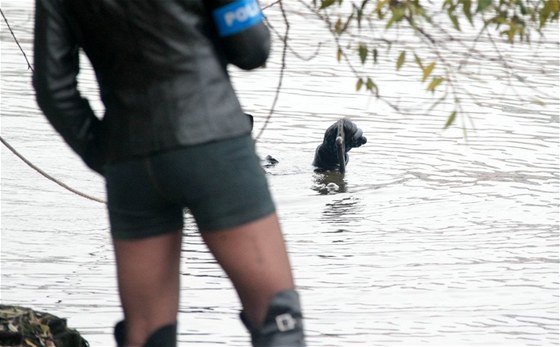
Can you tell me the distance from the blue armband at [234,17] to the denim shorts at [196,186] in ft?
0.93

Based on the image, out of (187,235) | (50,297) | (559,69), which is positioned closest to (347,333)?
(50,297)

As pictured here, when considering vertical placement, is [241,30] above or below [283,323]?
above

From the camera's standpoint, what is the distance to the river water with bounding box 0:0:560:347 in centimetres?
648

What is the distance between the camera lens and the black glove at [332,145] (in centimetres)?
1057

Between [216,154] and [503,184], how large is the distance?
277 inches

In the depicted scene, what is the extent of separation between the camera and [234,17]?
10.9 ft

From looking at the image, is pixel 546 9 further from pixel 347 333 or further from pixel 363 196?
pixel 363 196

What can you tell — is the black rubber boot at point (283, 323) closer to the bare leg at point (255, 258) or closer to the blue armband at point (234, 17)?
the bare leg at point (255, 258)

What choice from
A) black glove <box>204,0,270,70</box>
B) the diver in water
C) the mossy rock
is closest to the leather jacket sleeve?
black glove <box>204,0,270,70</box>

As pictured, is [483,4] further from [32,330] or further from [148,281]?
[32,330]

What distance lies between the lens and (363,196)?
9.84m

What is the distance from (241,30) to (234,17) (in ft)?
0.13

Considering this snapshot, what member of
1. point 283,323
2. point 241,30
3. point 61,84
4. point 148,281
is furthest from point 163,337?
point 241,30

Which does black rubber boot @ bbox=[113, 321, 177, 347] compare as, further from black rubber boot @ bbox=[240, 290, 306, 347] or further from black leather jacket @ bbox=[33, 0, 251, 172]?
black leather jacket @ bbox=[33, 0, 251, 172]
